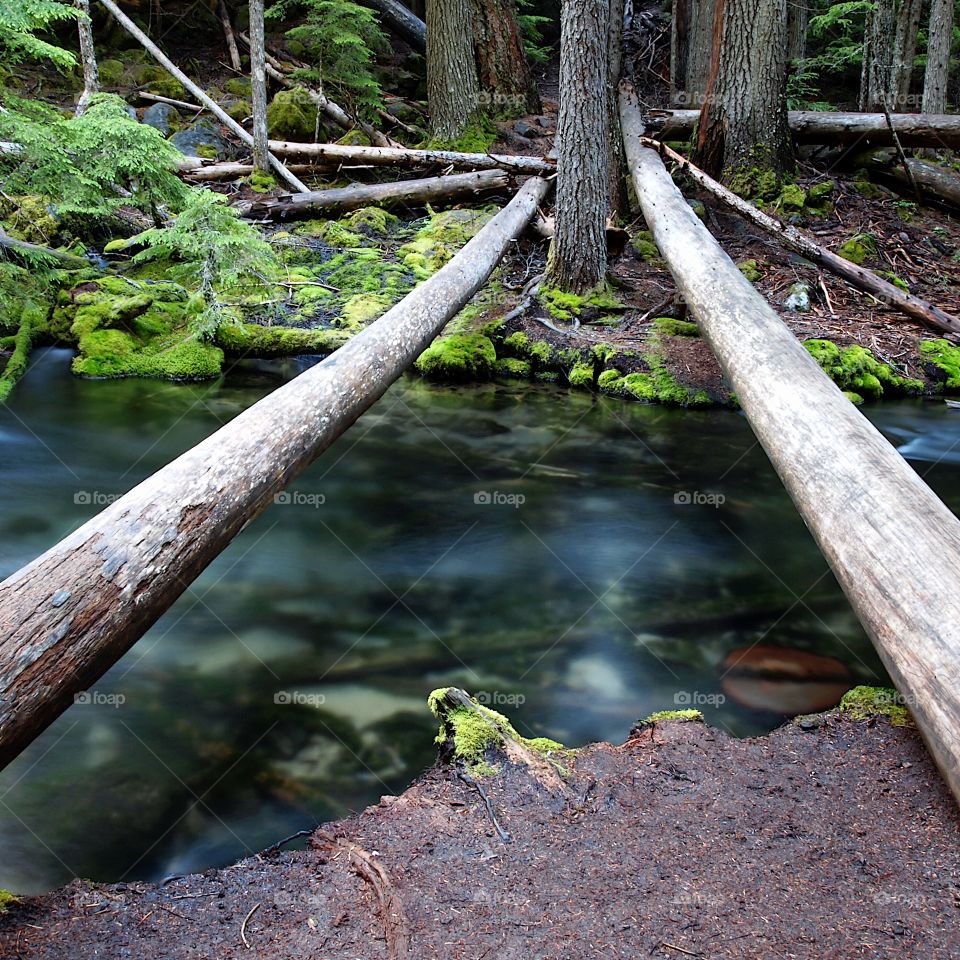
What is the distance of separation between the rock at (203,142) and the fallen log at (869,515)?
11.8 metres

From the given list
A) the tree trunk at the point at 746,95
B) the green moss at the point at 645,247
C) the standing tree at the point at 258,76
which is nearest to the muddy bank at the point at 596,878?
the green moss at the point at 645,247

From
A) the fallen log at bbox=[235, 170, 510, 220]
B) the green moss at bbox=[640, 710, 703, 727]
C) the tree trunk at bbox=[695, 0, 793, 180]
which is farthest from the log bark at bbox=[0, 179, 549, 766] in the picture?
the tree trunk at bbox=[695, 0, 793, 180]

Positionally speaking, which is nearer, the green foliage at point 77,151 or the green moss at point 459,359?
the green foliage at point 77,151

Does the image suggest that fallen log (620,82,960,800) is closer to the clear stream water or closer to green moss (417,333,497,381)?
the clear stream water

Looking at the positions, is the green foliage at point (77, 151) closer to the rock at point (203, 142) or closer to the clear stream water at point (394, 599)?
the clear stream water at point (394, 599)

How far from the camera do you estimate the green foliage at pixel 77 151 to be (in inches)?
270

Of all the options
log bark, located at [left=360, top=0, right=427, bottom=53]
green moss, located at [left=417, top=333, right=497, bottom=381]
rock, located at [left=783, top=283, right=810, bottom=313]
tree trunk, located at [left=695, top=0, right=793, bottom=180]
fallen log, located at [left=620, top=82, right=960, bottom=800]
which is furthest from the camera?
log bark, located at [left=360, top=0, right=427, bottom=53]

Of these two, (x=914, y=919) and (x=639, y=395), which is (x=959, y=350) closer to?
(x=639, y=395)

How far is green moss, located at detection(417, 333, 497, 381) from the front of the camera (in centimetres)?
840

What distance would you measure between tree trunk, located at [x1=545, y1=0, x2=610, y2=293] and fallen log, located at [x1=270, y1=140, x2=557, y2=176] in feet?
10.0

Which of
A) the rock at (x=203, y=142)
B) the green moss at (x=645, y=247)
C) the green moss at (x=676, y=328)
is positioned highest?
the rock at (x=203, y=142)

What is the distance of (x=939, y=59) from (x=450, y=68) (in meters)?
8.99

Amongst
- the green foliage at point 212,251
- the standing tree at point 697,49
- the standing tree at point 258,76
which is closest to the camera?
the green foliage at point 212,251

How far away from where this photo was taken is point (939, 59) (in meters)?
13.9
